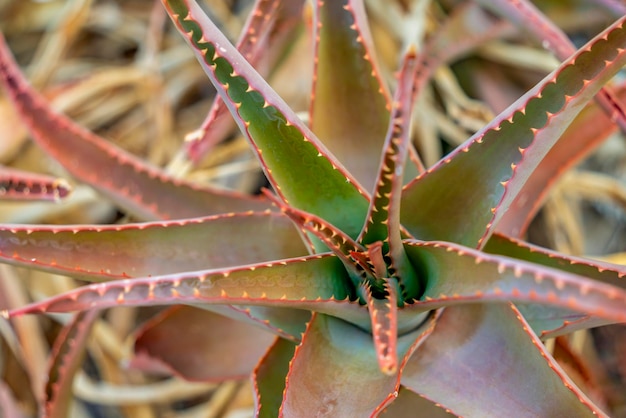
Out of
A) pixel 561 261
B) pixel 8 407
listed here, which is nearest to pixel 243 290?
pixel 561 261

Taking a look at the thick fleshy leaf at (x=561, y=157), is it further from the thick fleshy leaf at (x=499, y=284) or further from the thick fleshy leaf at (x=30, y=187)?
the thick fleshy leaf at (x=30, y=187)

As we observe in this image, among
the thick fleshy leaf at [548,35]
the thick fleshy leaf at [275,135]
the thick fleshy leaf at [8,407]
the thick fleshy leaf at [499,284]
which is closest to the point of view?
the thick fleshy leaf at [499,284]

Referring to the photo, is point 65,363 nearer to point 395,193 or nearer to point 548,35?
point 395,193

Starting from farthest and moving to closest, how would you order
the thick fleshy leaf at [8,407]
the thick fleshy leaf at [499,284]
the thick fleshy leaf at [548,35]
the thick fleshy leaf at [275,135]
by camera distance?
the thick fleshy leaf at [8,407]
the thick fleshy leaf at [548,35]
the thick fleshy leaf at [275,135]
the thick fleshy leaf at [499,284]

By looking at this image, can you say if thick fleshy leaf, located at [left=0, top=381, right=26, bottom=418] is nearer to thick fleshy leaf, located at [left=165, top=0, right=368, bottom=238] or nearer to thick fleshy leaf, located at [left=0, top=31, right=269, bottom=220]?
thick fleshy leaf, located at [left=0, top=31, right=269, bottom=220]

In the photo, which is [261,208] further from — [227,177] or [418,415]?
[227,177]

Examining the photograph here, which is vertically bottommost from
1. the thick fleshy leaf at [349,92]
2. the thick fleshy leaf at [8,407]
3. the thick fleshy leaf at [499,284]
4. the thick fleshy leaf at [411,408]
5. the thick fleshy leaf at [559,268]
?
the thick fleshy leaf at [8,407]

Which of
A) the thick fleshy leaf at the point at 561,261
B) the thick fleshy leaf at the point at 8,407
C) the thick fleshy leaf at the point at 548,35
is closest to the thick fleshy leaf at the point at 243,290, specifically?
the thick fleshy leaf at the point at 561,261
